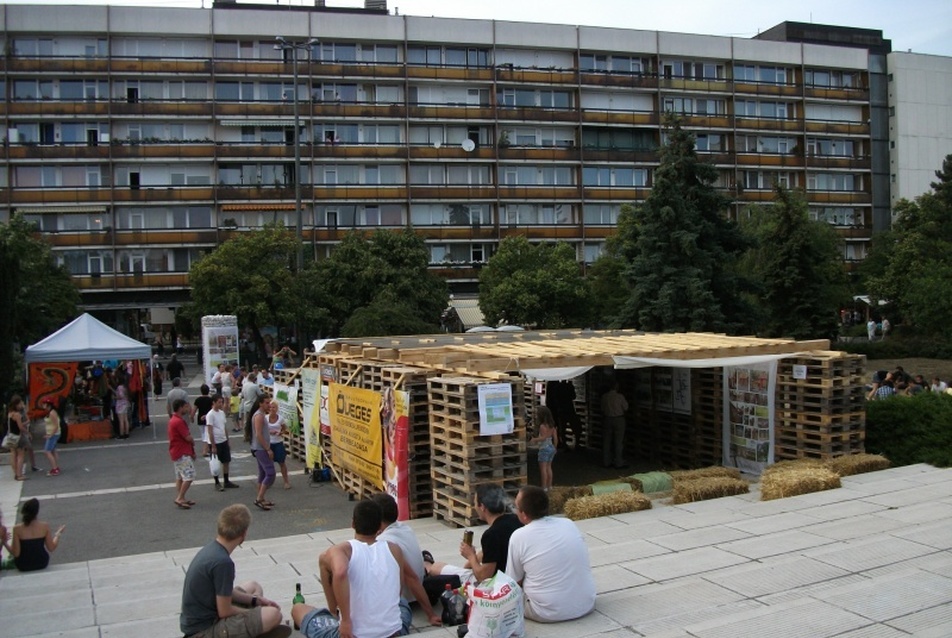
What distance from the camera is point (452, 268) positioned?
58469 millimetres

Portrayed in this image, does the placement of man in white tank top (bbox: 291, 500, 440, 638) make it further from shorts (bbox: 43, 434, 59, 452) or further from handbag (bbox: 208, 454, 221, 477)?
shorts (bbox: 43, 434, 59, 452)

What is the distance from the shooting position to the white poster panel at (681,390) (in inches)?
640

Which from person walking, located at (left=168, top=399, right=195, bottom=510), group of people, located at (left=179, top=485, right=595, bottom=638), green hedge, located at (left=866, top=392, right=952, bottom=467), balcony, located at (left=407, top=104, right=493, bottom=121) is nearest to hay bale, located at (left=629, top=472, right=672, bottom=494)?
green hedge, located at (left=866, top=392, right=952, bottom=467)

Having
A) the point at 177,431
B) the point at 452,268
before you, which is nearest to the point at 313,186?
the point at 452,268

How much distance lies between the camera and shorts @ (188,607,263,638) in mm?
6293

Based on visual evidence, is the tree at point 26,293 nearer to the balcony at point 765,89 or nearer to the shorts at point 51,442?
the shorts at point 51,442

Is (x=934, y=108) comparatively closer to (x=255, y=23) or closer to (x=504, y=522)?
(x=255, y=23)

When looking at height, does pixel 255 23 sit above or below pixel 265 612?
above

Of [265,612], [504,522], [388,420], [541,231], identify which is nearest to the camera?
[265,612]

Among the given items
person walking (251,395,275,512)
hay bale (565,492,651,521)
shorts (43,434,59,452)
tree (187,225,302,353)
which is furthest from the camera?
tree (187,225,302,353)

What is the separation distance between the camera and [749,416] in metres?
14.9

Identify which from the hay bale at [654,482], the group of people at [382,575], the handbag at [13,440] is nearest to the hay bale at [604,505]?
the hay bale at [654,482]

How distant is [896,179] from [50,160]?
6396 cm

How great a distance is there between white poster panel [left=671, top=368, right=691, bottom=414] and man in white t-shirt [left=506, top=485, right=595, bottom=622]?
9911mm
